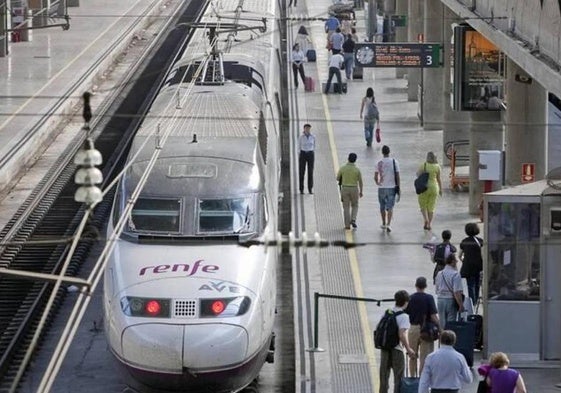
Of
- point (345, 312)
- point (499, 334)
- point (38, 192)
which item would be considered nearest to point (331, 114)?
point (38, 192)

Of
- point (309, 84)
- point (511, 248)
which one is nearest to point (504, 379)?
point (511, 248)

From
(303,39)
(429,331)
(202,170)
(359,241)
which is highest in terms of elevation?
(202,170)

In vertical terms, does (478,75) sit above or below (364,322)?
above

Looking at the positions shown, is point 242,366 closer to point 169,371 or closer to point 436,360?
point 169,371

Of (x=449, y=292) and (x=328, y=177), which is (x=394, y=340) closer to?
(x=449, y=292)

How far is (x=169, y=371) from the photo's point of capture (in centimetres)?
1680

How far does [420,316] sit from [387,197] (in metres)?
8.30

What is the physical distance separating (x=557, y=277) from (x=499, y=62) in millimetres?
10231

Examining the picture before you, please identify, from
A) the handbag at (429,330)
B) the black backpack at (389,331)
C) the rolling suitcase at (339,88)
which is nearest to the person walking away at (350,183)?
the handbag at (429,330)

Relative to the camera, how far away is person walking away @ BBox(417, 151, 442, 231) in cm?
2586

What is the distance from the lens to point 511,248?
19.0 metres

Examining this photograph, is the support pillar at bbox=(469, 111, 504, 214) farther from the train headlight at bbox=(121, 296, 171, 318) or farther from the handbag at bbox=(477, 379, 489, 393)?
the handbag at bbox=(477, 379, 489, 393)

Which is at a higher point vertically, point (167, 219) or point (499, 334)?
point (167, 219)

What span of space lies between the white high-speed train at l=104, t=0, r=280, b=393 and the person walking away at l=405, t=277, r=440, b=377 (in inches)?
60.0
